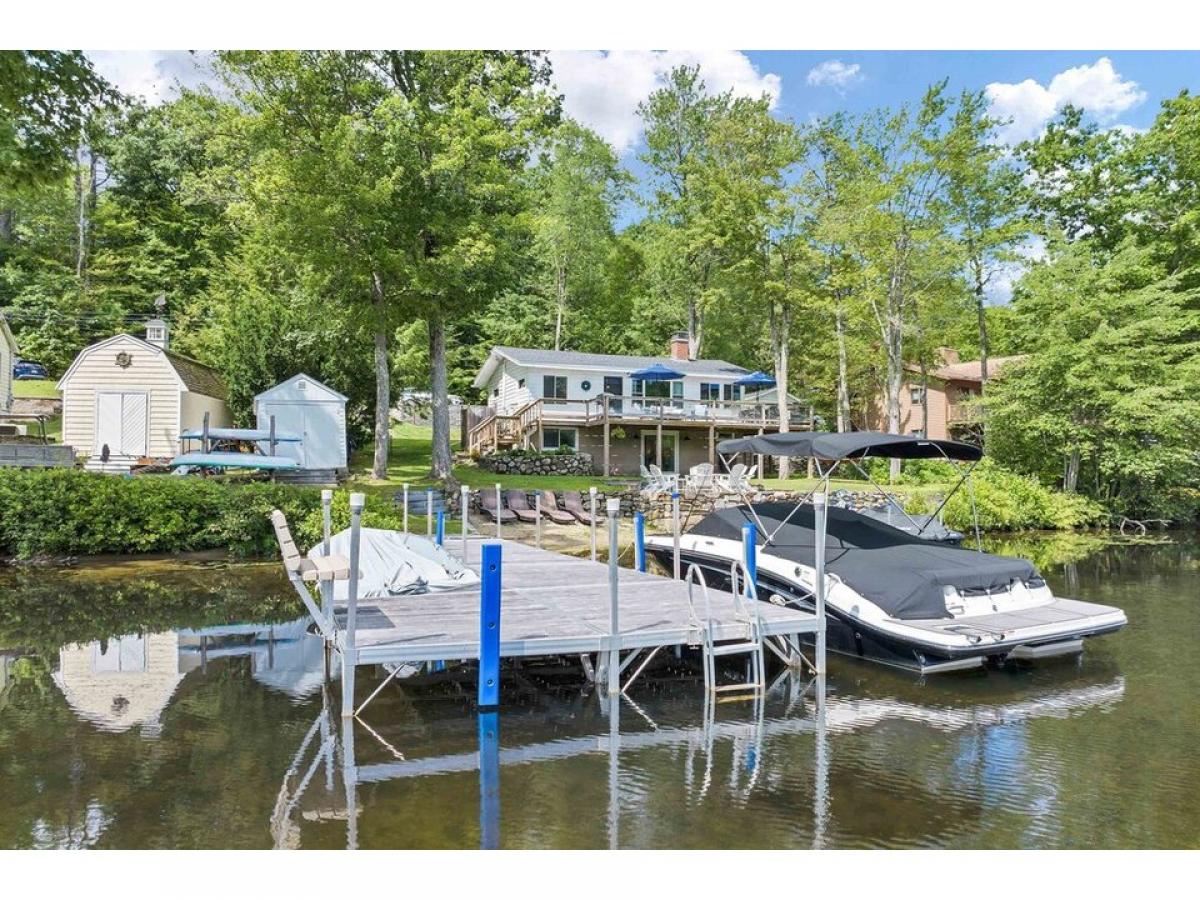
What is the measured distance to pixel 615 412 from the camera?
29.5 metres

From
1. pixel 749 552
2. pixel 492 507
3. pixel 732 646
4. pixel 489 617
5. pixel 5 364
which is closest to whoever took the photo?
pixel 489 617

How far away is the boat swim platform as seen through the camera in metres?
7.30

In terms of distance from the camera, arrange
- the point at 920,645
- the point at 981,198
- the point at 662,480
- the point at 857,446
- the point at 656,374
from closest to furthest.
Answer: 1. the point at 920,645
2. the point at 857,446
3. the point at 662,480
4. the point at 656,374
5. the point at 981,198

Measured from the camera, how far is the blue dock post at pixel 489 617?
7.12 metres

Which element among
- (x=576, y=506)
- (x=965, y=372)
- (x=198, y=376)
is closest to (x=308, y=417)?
(x=198, y=376)

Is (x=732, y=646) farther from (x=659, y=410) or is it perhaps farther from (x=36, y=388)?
(x=36, y=388)

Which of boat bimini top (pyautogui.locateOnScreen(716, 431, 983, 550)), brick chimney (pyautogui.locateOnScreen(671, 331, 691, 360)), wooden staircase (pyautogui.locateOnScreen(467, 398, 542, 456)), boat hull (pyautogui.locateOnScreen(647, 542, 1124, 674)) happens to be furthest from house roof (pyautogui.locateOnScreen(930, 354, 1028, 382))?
boat hull (pyautogui.locateOnScreen(647, 542, 1124, 674))

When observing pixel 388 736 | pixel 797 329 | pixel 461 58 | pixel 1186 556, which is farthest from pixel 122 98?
pixel 797 329

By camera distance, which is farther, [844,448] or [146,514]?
[146,514]

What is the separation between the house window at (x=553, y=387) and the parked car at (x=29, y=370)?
20.1 metres

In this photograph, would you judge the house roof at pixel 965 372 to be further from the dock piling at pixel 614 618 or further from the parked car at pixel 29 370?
the parked car at pixel 29 370

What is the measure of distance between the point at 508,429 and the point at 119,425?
1273cm
